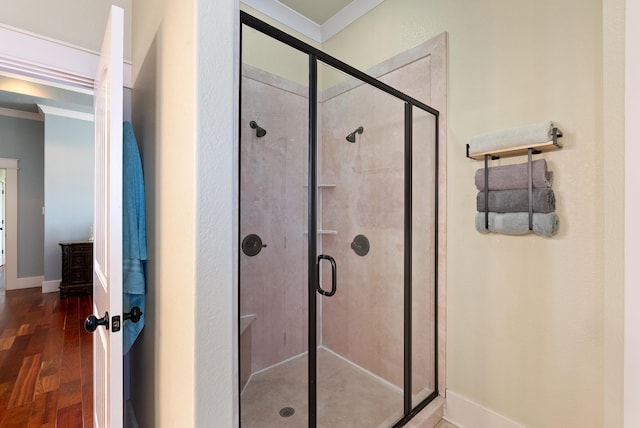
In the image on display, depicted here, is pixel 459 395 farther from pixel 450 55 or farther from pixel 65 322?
pixel 65 322

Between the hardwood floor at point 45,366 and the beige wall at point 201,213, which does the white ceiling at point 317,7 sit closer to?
the beige wall at point 201,213

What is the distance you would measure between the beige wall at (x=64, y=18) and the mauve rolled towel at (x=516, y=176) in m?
2.26

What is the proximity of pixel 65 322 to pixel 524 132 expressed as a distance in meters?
4.87

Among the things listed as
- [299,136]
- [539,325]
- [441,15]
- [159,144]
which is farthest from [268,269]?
[441,15]

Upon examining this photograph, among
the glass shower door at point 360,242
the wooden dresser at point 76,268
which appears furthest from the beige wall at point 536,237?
the wooden dresser at point 76,268

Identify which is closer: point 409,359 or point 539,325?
point 539,325

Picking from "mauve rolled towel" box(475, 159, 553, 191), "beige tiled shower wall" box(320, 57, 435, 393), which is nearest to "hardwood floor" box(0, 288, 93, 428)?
"beige tiled shower wall" box(320, 57, 435, 393)

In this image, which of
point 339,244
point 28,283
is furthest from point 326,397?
point 28,283

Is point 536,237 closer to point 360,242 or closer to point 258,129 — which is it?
point 360,242

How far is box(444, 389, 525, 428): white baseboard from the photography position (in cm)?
161

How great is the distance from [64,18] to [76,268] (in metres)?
4.23

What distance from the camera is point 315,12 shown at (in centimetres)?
254

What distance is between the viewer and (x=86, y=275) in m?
4.53

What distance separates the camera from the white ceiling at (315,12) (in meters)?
2.38
